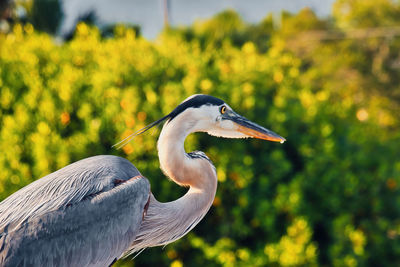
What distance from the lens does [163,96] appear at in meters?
4.11

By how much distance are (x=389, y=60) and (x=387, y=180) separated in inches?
732

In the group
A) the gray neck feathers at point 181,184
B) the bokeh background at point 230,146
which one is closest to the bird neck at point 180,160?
the gray neck feathers at point 181,184

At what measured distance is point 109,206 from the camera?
2330 mm

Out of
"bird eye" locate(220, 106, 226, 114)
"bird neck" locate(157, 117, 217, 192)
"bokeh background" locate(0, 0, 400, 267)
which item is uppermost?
"bird eye" locate(220, 106, 226, 114)

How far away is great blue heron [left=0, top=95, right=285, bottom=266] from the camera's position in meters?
2.27

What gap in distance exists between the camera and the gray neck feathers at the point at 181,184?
251 cm

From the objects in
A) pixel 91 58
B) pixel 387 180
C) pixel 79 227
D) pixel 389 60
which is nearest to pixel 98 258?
pixel 79 227

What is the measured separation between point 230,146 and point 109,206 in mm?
1961

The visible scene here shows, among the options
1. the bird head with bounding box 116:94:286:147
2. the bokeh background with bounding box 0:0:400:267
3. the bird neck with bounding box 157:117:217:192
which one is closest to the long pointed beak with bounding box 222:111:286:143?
the bird head with bounding box 116:94:286:147

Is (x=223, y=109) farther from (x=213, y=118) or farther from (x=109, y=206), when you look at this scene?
(x=109, y=206)

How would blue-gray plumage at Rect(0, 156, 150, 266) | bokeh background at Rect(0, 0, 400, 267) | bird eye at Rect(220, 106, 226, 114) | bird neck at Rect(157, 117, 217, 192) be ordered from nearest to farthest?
1. blue-gray plumage at Rect(0, 156, 150, 266)
2. bird neck at Rect(157, 117, 217, 192)
3. bird eye at Rect(220, 106, 226, 114)
4. bokeh background at Rect(0, 0, 400, 267)

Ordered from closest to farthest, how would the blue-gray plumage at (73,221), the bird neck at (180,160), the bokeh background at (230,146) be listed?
the blue-gray plumage at (73,221) → the bird neck at (180,160) → the bokeh background at (230,146)

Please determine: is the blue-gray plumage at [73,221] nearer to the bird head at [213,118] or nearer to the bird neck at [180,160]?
the bird neck at [180,160]

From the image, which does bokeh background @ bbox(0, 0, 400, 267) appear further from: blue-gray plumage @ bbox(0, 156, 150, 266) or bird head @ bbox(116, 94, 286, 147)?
blue-gray plumage @ bbox(0, 156, 150, 266)
